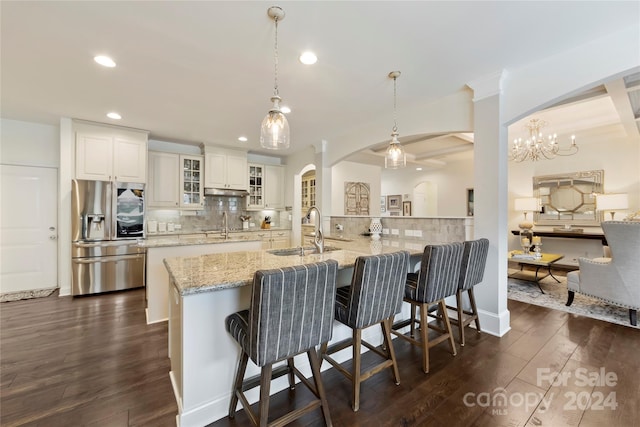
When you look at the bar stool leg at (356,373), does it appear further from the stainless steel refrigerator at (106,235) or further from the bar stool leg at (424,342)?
the stainless steel refrigerator at (106,235)

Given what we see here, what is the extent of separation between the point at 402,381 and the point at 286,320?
1229mm

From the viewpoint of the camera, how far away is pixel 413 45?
2.14 meters

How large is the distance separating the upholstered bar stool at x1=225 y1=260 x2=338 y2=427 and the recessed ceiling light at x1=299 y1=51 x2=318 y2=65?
6.07 ft

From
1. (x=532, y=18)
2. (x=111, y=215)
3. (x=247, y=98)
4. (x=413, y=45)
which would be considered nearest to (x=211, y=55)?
(x=247, y=98)

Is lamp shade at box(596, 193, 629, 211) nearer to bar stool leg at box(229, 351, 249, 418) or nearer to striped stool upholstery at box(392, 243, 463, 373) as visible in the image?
striped stool upholstery at box(392, 243, 463, 373)

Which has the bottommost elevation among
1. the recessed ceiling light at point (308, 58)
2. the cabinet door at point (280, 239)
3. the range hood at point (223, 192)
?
the cabinet door at point (280, 239)

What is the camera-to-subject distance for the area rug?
308 cm

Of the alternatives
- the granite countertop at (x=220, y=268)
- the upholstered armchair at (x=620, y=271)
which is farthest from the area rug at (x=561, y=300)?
the granite countertop at (x=220, y=268)

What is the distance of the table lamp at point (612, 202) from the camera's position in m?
4.39

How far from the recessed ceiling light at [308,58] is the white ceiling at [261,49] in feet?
0.16

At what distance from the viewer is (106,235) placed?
4023mm

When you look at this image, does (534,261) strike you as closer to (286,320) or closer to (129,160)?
(286,320)

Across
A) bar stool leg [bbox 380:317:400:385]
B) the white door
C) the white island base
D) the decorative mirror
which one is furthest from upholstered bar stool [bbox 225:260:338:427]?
the decorative mirror

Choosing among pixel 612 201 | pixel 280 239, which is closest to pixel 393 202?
pixel 280 239
